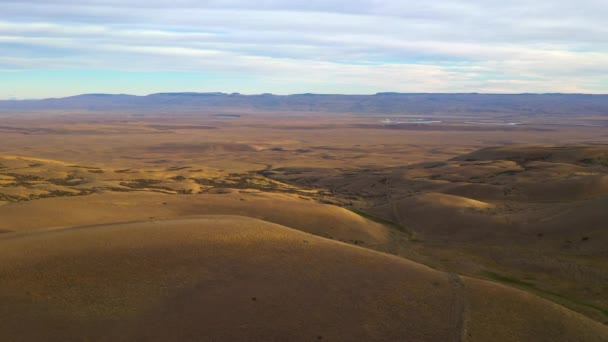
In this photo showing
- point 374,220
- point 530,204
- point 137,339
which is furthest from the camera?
point 530,204

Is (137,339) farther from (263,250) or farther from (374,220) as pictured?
(374,220)

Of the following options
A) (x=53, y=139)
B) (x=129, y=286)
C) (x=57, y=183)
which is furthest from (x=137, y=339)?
(x=53, y=139)

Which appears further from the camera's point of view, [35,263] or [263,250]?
[263,250]

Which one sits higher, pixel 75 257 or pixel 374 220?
pixel 75 257

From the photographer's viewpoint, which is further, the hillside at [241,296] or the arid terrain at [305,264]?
the arid terrain at [305,264]

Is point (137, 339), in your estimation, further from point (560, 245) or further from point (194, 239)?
point (560, 245)

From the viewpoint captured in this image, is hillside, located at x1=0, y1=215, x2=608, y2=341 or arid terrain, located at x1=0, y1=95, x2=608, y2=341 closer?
hillside, located at x1=0, y1=215, x2=608, y2=341

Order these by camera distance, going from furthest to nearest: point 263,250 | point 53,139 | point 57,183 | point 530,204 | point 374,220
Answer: point 53,139 → point 57,183 → point 530,204 → point 374,220 → point 263,250

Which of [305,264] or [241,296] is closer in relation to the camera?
[241,296]

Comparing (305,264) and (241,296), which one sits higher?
A: (305,264)
